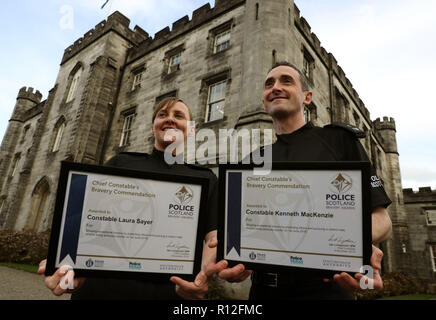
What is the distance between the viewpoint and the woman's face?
230 cm

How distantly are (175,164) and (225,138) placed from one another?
676 cm

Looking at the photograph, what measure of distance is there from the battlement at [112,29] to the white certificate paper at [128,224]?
17.7m

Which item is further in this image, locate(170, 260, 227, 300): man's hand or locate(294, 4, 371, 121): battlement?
locate(294, 4, 371, 121): battlement

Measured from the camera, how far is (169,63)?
1373 cm

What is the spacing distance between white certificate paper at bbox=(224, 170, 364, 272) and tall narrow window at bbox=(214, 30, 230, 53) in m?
10.8

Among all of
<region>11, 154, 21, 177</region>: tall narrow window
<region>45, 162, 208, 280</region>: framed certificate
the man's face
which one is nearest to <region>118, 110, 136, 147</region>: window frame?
the man's face

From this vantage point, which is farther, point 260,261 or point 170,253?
point 170,253

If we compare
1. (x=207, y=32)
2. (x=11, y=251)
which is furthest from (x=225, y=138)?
(x=11, y=251)

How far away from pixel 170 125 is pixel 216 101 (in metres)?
8.49
